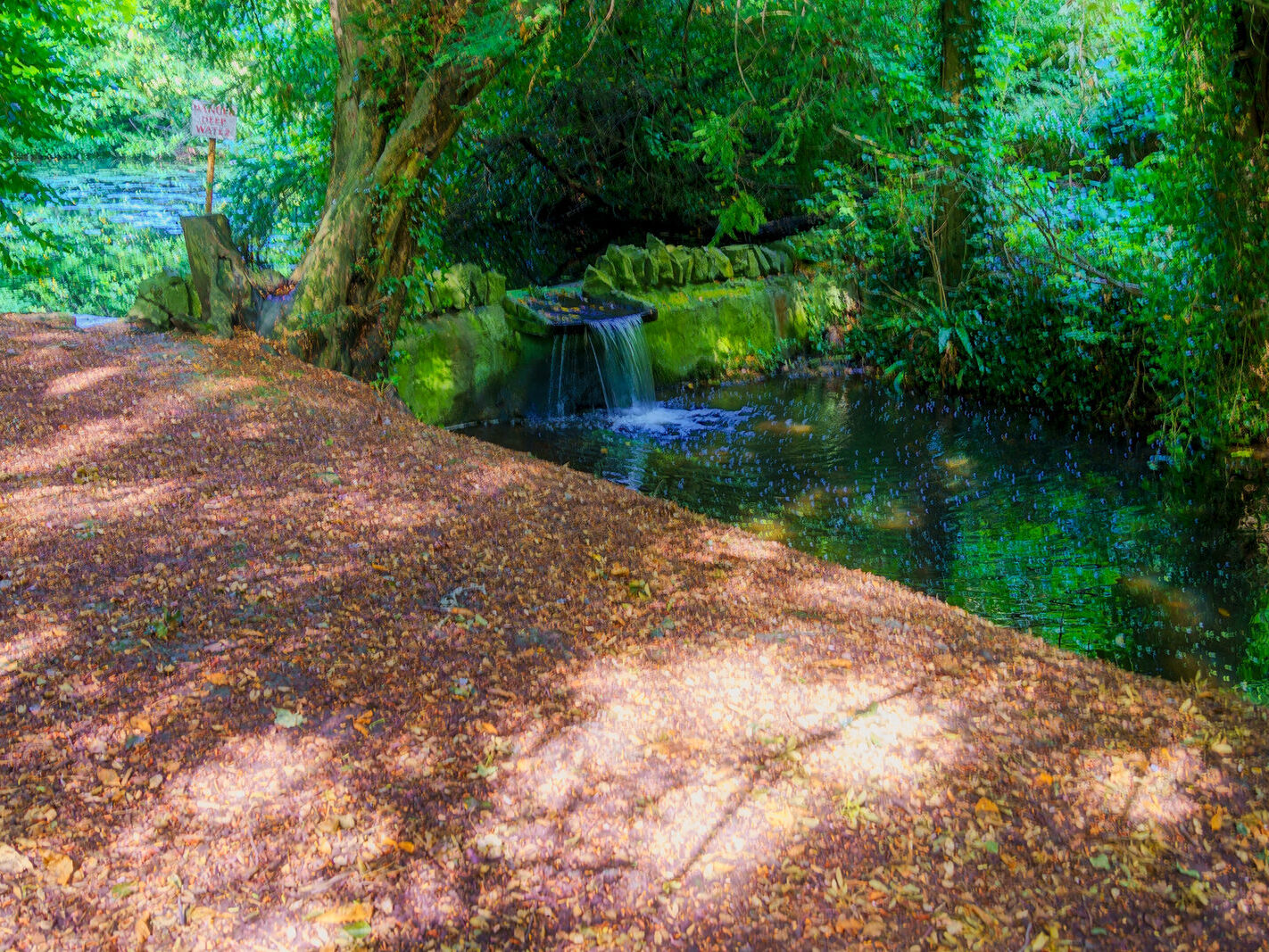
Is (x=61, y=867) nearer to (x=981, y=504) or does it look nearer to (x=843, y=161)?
(x=981, y=504)

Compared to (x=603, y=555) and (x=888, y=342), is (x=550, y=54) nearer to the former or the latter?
(x=888, y=342)

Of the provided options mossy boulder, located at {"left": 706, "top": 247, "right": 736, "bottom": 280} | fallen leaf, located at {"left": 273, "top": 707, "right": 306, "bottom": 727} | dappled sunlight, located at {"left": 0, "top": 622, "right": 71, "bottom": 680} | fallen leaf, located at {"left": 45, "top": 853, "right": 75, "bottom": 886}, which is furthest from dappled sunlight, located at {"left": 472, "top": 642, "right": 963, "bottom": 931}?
mossy boulder, located at {"left": 706, "top": 247, "right": 736, "bottom": 280}

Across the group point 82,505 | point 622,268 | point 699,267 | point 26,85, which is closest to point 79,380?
point 82,505

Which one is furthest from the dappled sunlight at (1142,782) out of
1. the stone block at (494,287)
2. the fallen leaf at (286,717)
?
the stone block at (494,287)

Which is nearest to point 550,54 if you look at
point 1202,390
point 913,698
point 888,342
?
point 888,342

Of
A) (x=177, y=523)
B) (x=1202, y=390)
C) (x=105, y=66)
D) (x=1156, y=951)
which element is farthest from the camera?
(x=105, y=66)

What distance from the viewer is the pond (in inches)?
220

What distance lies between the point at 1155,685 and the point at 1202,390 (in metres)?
4.38

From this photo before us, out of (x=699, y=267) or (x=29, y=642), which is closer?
(x=29, y=642)

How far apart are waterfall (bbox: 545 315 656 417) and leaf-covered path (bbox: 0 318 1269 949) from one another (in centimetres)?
544

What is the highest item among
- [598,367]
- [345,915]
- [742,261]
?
[742,261]

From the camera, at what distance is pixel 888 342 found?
11.9m

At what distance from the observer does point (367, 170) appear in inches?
320

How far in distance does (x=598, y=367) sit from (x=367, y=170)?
3226 mm
